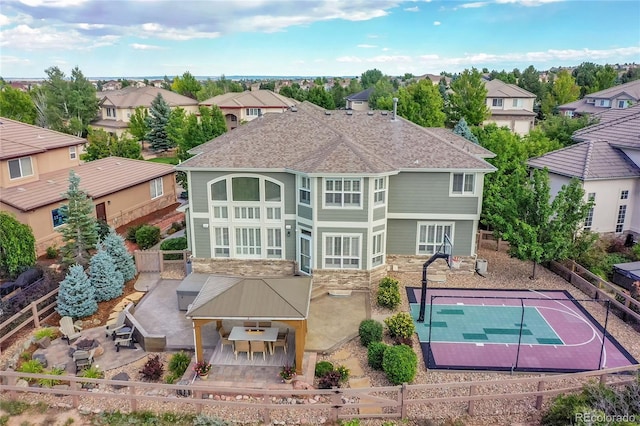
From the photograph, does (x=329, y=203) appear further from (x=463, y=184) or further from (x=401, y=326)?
(x=463, y=184)

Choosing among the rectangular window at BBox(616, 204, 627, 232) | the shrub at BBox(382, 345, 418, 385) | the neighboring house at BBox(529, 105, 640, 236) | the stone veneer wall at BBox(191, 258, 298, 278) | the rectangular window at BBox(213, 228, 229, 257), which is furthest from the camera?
the rectangular window at BBox(616, 204, 627, 232)

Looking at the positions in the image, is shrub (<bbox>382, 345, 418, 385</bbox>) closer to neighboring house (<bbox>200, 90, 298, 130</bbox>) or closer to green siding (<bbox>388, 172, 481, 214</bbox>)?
green siding (<bbox>388, 172, 481, 214</bbox>)

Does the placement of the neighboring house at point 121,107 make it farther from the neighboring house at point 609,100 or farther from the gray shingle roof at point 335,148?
the neighboring house at point 609,100

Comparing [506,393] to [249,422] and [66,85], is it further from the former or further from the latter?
[66,85]

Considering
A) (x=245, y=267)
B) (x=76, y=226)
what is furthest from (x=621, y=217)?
(x=76, y=226)

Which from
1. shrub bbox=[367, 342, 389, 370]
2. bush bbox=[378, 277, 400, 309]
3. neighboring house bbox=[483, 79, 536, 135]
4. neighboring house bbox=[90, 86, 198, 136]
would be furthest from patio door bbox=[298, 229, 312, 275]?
neighboring house bbox=[483, 79, 536, 135]

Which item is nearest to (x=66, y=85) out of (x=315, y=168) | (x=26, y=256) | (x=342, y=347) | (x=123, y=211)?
(x=123, y=211)

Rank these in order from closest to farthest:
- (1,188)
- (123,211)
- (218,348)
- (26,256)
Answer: (218,348) → (26,256) → (1,188) → (123,211)
